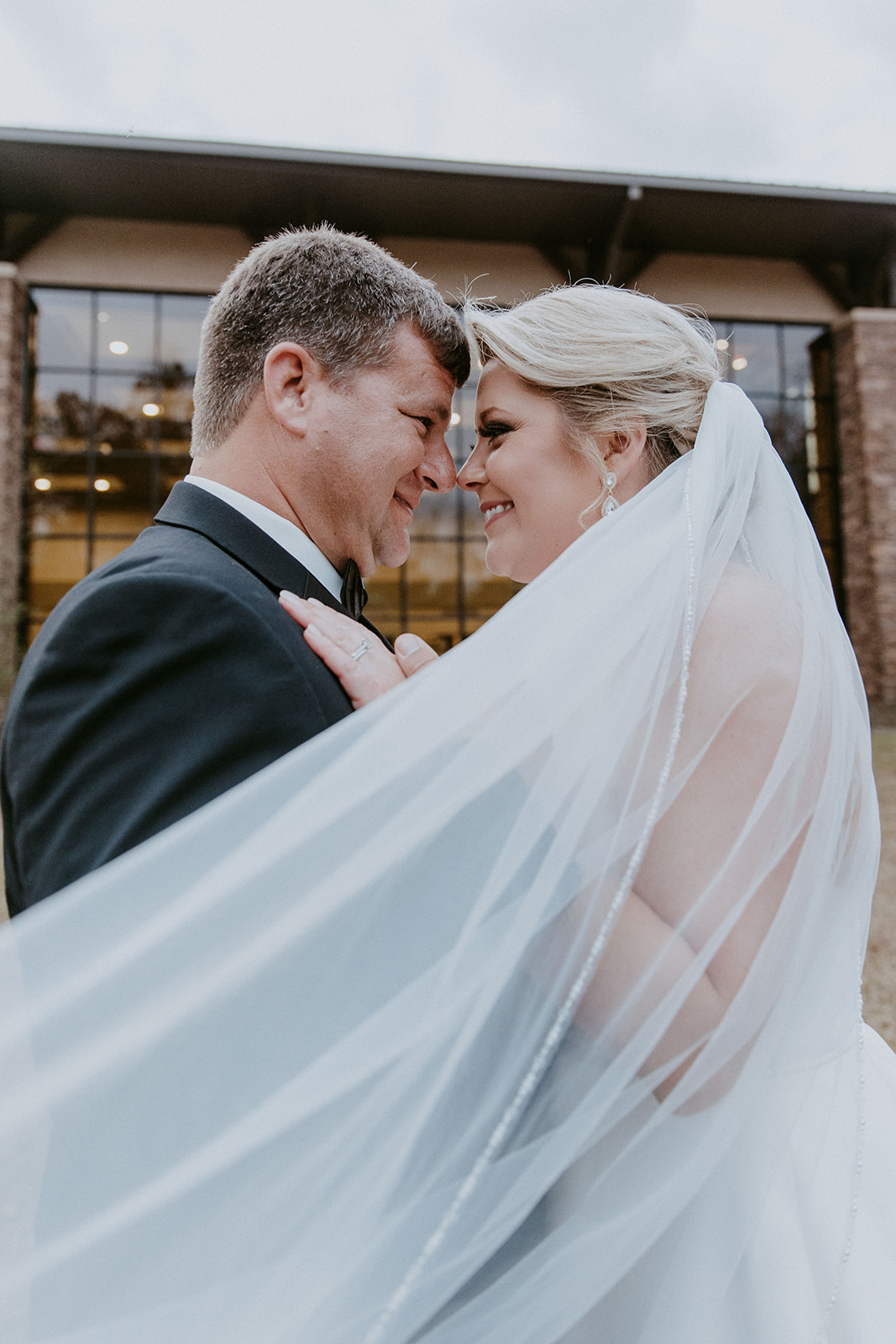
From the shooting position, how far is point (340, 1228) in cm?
99

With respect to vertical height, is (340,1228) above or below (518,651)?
below

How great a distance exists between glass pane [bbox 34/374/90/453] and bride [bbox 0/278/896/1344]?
15502 mm

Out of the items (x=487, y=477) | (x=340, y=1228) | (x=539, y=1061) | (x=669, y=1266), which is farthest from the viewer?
(x=487, y=477)

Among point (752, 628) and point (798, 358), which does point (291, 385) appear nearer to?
point (752, 628)

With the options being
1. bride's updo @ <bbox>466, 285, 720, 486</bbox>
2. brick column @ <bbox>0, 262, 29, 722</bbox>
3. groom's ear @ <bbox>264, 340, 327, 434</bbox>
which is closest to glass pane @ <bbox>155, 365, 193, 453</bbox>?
brick column @ <bbox>0, 262, 29, 722</bbox>

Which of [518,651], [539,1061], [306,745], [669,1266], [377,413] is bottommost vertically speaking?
[669,1266]

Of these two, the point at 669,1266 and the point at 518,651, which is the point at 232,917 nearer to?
the point at 518,651

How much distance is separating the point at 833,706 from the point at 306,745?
3.39ft

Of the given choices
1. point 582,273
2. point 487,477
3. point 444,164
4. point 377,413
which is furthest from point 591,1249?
point 582,273

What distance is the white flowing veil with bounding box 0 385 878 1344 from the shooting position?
38.4 inches

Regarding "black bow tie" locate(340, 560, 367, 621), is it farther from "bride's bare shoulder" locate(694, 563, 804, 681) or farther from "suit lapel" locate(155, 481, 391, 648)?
"bride's bare shoulder" locate(694, 563, 804, 681)

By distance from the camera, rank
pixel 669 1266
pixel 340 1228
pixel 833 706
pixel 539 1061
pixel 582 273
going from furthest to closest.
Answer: pixel 582 273 → pixel 833 706 → pixel 669 1266 → pixel 539 1061 → pixel 340 1228

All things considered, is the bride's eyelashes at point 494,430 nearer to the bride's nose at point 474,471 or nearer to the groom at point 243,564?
the bride's nose at point 474,471

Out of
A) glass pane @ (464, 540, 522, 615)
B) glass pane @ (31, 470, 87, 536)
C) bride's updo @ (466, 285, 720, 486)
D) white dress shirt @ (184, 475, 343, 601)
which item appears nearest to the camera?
white dress shirt @ (184, 475, 343, 601)
